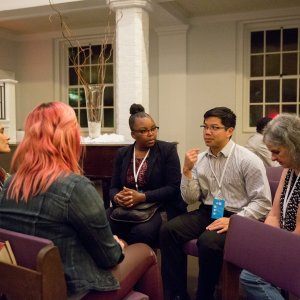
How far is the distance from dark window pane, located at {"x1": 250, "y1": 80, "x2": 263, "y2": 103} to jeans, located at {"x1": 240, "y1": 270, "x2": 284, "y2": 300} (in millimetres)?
5290

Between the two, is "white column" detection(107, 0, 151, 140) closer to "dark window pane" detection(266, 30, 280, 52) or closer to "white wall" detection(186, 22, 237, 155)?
"white wall" detection(186, 22, 237, 155)

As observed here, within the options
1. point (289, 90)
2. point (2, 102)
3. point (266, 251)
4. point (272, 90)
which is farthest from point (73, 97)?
point (266, 251)

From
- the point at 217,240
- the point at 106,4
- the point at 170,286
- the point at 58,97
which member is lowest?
the point at 170,286

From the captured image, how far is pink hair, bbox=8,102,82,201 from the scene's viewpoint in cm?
149

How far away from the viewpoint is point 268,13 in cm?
643

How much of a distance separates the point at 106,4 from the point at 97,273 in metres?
4.81

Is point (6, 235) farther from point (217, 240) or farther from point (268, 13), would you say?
point (268, 13)

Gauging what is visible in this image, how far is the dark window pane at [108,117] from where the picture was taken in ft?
25.9

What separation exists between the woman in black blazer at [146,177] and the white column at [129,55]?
2.33 metres

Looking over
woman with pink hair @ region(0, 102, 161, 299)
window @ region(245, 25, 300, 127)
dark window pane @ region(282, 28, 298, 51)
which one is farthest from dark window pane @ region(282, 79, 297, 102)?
woman with pink hair @ region(0, 102, 161, 299)

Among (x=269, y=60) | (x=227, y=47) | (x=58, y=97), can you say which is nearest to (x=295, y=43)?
(x=269, y=60)

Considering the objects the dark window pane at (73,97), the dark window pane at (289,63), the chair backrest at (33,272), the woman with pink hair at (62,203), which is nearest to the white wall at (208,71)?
the dark window pane at (289,63)

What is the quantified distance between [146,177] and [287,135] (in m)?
1.14

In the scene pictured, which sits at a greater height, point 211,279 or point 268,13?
point 268,13
